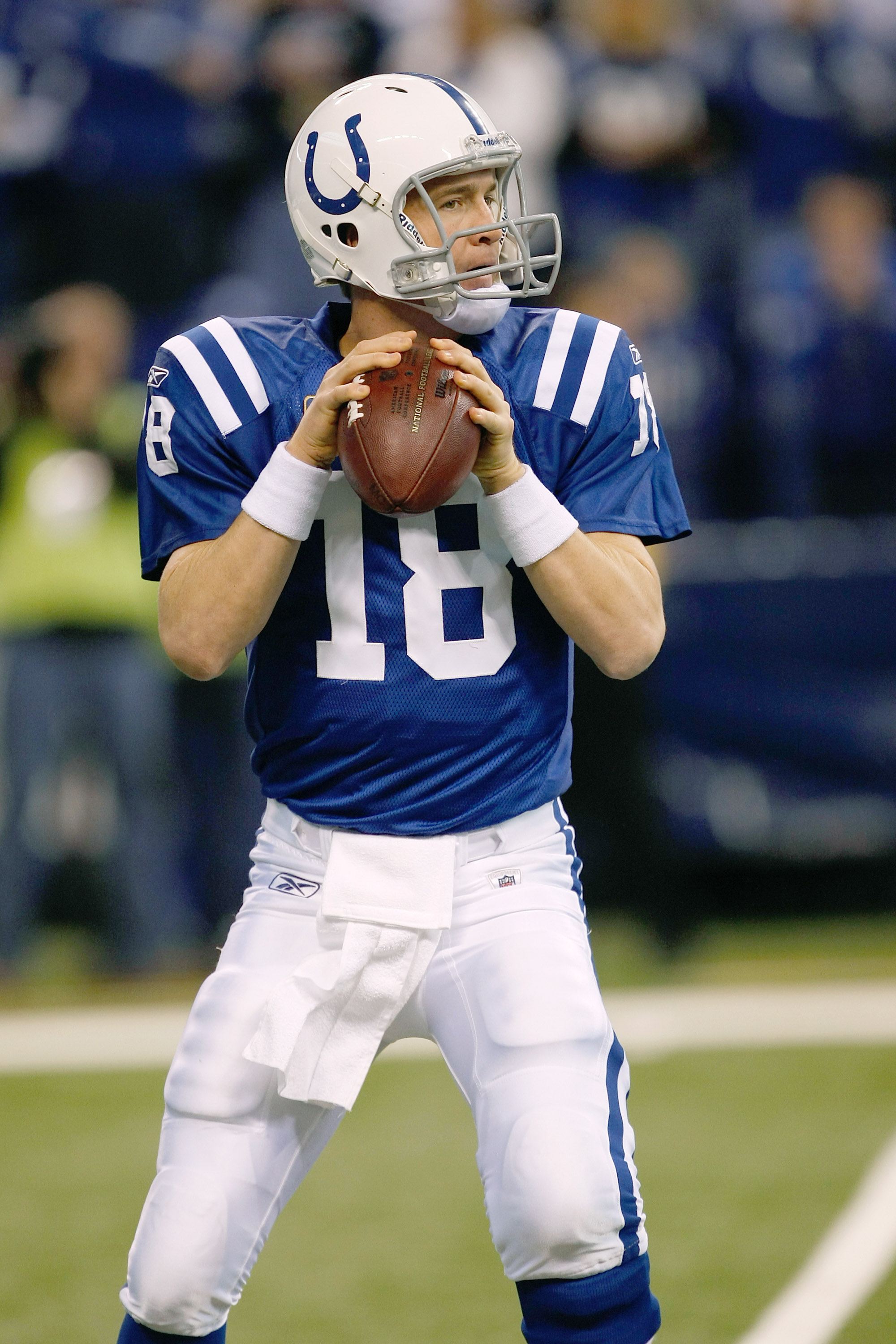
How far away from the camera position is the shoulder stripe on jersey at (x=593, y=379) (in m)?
2.48

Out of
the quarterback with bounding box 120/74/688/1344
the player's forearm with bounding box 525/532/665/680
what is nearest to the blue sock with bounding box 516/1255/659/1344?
the quarterback with bounding box 120/74/688/1344

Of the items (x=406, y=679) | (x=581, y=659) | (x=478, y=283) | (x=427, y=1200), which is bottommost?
(x=427, y=1200)

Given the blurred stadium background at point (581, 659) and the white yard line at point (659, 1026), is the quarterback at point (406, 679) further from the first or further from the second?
the white yard line at point (659, 1026)

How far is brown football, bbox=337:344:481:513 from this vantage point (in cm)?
228

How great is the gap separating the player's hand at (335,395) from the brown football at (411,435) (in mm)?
19

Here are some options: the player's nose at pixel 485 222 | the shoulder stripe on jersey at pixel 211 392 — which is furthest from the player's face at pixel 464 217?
the shoulder stripe on jersey at pixel 211 392

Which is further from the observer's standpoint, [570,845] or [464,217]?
[570,845]

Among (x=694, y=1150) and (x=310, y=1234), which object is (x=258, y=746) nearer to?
(x=310, y=1234)

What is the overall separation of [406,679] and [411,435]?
1.21 feet

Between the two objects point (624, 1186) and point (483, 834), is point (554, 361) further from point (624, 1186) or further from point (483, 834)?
point (624, 1186)

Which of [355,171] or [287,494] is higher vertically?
[355,171]

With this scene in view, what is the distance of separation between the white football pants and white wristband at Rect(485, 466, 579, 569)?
0.42 meters

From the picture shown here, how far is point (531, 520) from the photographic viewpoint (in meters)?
2.32

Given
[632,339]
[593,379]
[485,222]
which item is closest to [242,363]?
[485,222]
